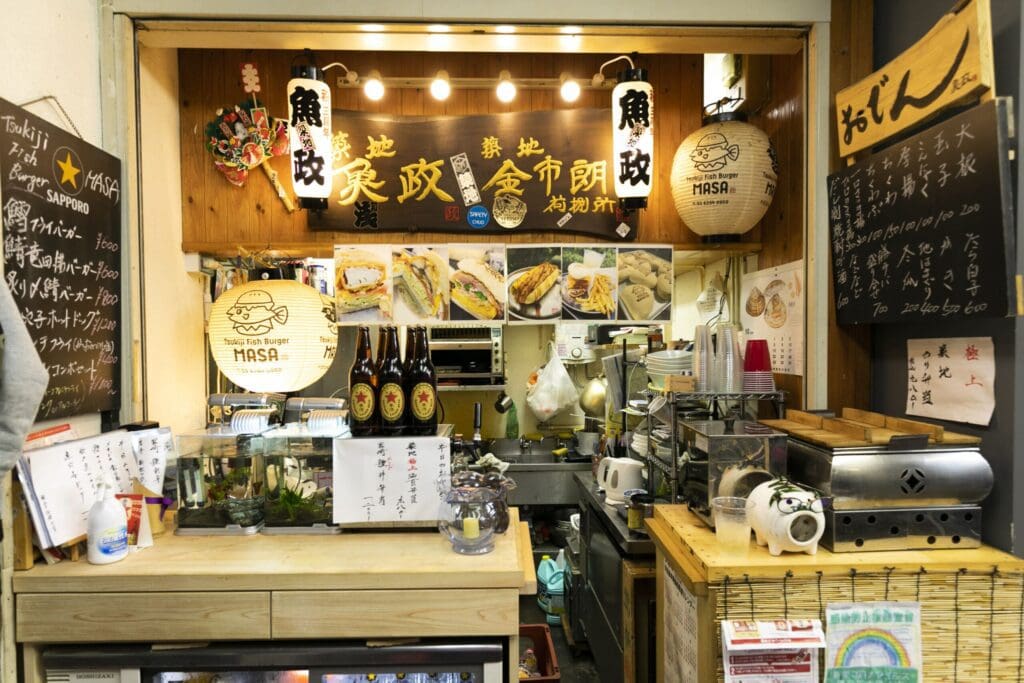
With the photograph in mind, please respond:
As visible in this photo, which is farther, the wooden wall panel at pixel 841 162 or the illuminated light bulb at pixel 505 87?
the illuminated light bulb at pixel 505 87

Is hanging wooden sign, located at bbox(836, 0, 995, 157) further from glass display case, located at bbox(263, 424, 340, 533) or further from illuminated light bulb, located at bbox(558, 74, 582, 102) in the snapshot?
glass display case, located at bbox(263, 424, 340, 533)

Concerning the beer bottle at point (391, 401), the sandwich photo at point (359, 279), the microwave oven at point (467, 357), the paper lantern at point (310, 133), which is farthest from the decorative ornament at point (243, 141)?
the microwave oven at point (467, 357)

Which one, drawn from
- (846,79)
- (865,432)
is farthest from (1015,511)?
(846,79)

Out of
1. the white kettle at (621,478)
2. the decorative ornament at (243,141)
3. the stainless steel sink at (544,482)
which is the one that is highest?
the decorative ornament at (243,141)

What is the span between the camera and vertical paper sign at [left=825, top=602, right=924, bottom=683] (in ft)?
5.67

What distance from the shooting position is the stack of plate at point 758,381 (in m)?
2.64

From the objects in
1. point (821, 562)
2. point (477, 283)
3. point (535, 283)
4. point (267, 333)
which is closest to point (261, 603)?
point (267, 333)

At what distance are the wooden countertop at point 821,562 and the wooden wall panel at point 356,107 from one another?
75.3 inches

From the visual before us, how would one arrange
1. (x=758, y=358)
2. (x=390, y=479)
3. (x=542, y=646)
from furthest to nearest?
(x=542, y=646)
(x=758, y=358)
(x=390, y=479)

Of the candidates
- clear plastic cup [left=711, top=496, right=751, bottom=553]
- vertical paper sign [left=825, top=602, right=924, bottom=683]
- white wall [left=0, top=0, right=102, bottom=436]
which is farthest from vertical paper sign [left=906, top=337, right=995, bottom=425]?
white wall [left=0, top=0, right=102, bottom=436]

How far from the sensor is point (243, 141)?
3.14 m

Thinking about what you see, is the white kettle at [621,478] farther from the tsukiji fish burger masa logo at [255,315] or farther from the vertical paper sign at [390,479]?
the tsukiji fish burger masa logo at [255,315]

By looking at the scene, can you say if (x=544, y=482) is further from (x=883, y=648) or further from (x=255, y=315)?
(x=883, y=648)

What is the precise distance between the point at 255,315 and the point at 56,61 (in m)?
1.23
